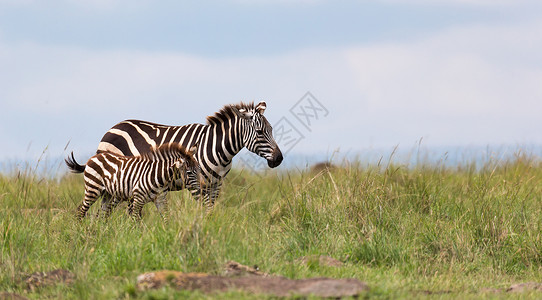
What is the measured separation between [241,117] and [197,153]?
35.9 inches

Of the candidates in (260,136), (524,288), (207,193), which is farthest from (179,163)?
(524,288)

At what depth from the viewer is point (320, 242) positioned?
7961mm

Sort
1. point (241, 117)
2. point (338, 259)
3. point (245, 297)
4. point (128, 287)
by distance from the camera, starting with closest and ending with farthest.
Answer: point (245, 297), point (128, 287), point (338, 259), point (241, 117)

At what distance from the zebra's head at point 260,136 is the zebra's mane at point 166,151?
3.89 ft

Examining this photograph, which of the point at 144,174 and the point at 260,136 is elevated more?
the point at 260,136

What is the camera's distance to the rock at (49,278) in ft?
20.3

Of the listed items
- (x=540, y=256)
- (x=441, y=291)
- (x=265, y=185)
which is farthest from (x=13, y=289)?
(x=265, y=185)

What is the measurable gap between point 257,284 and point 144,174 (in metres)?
4.23

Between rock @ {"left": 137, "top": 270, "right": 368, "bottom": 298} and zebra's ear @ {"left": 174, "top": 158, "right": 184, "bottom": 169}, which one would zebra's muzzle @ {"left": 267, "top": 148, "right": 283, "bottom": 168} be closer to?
zebra's ear @ {"left": 174, "top": 158, "right": 184, "bottom": 169}

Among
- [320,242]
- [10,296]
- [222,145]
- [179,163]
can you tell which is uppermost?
[222,145]

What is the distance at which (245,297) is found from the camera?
513 centimetres

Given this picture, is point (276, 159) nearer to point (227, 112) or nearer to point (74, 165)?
point (227, 112)

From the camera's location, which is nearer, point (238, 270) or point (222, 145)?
point (238, 270)

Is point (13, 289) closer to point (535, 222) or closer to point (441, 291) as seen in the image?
point (441, 291)
